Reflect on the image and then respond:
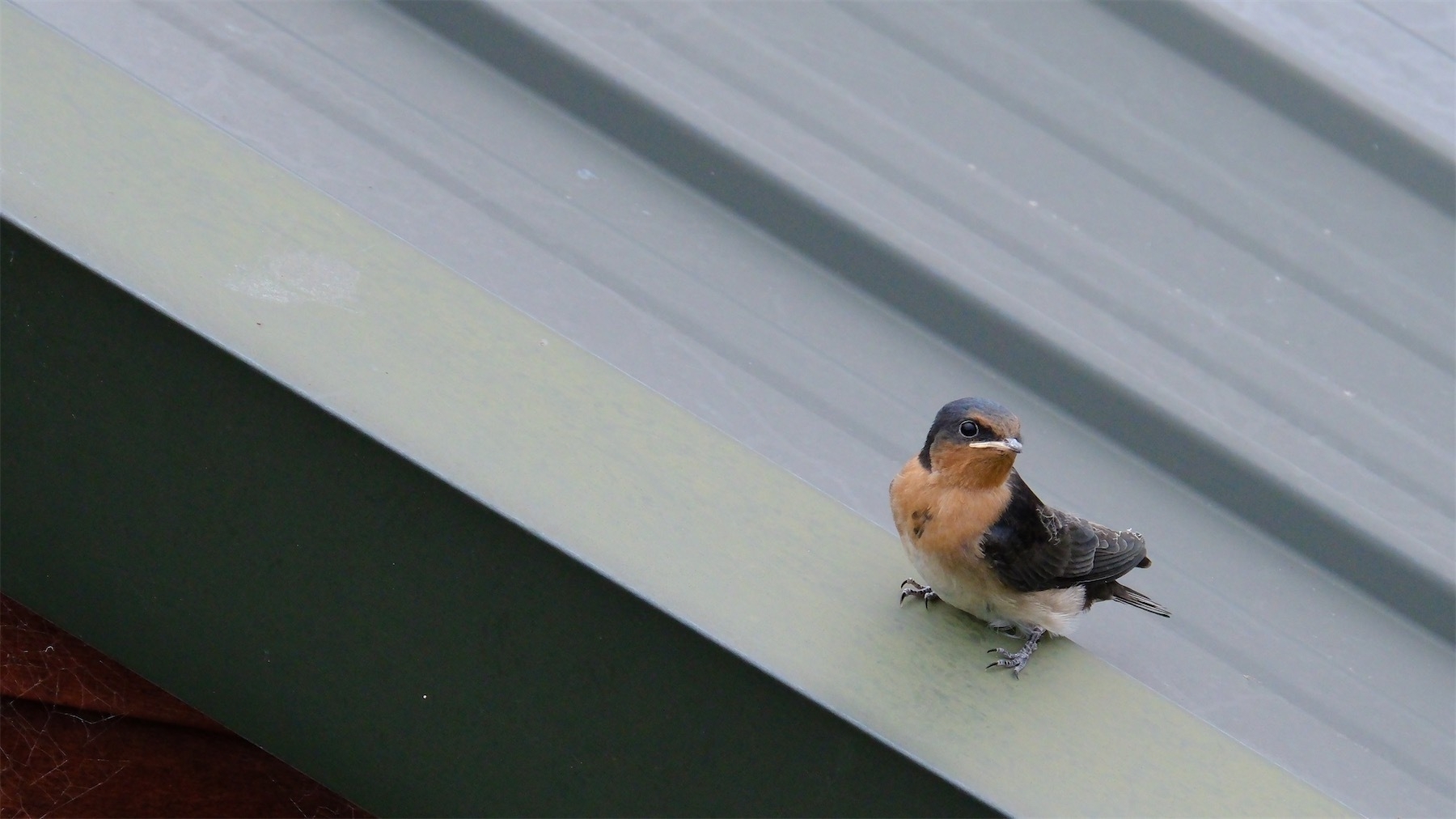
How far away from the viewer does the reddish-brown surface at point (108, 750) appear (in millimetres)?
2357

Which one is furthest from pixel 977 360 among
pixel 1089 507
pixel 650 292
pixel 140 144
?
pixel 140 144

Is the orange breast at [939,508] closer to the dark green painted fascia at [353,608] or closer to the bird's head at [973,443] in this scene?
the bird's head at [973,443]

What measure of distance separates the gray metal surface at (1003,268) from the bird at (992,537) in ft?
0.86

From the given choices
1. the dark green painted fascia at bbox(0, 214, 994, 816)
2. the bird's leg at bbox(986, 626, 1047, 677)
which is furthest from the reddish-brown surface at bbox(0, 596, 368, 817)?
the bird's leg at bbox(986, 626, 1047, 677)

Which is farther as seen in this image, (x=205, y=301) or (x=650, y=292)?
(x=650, y=292)

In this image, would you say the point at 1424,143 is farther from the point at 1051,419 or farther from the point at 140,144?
the point at 140,144

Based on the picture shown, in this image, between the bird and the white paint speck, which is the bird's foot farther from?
the white paint speck

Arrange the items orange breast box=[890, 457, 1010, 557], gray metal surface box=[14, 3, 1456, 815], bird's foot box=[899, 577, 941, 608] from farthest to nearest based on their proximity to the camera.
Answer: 1. gray metal surface box=[14, 3, 1456, 815]
2. orange breast box=[890, 457, 1010, 557]
3. bird's foot box=[899, 577, 941, 608]

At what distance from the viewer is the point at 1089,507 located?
2873mm

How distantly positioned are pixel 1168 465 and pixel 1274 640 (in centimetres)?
46

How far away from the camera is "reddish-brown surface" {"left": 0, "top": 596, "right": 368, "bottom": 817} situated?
7.73ft

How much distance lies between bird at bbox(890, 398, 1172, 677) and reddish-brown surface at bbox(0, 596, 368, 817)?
1217 millimetres

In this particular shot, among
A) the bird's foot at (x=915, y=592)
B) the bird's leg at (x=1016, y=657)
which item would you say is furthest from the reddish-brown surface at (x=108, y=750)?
the bird's leg at (x=1016, y=657)


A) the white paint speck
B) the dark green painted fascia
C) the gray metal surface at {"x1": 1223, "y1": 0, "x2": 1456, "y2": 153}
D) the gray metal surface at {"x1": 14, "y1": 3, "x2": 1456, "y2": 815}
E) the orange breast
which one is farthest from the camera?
the gray metal surface at {"x1": 1223, "y1": 0, "x2": 1456, "y2": 153}
